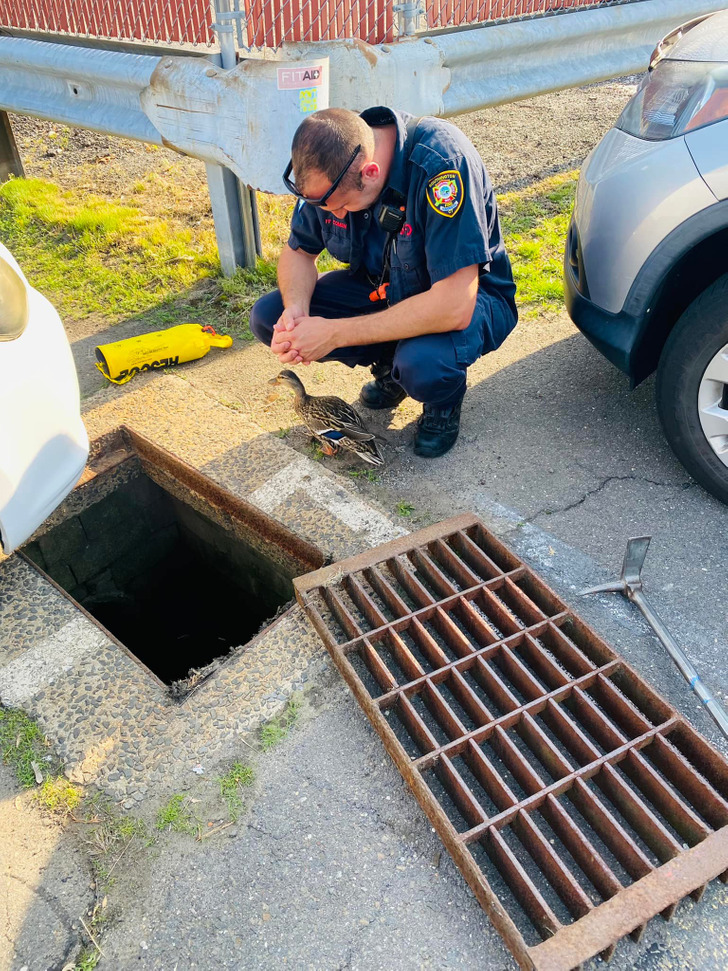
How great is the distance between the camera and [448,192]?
239 centimetres

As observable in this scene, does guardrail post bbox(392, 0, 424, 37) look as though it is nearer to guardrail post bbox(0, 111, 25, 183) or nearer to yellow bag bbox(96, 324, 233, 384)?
yellow bag bbox(96, 324, 233, 384)

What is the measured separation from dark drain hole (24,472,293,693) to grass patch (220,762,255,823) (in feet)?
3.48

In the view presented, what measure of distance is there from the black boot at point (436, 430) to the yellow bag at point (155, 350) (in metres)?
1.36

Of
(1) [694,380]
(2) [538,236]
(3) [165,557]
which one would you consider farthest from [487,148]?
(3) [165,557]

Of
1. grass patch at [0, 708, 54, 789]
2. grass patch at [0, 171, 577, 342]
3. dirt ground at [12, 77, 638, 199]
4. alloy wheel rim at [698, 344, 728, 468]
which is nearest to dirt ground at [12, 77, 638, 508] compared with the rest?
dirt ground at [12, 77, 638, 199]

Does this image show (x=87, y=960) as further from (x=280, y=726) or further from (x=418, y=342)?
(x=418, y=342)

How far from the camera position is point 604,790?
1.80 meters

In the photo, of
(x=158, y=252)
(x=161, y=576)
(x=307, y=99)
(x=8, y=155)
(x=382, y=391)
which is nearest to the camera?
(x=382, y=391)

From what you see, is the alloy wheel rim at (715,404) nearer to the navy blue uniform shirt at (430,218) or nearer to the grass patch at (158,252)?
the navy blue uniform shirt at (430,218)

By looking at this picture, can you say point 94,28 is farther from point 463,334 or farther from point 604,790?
point 604,790

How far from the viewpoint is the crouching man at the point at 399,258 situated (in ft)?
7.68

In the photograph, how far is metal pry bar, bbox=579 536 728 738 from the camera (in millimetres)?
2012

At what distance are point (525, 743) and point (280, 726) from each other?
0.72 metres

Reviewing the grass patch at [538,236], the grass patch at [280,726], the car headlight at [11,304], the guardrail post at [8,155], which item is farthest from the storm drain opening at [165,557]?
the guardrail post at [8,155]
